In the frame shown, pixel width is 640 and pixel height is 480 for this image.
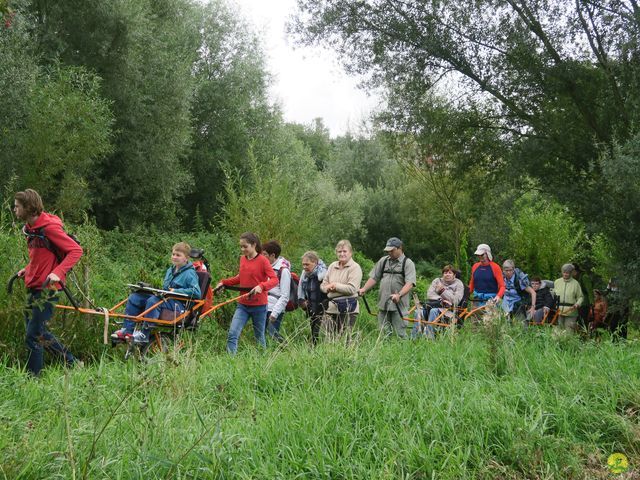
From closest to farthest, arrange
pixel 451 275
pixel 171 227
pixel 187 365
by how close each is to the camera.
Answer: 1. pixel 187 365
2. pixel 451 275
3. pixel 171 227

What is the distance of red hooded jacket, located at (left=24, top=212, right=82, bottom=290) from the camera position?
21.4ft

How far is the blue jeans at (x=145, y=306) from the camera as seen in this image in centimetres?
731

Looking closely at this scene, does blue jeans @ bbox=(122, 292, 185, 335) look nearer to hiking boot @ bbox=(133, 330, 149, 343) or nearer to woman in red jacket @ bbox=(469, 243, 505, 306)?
hiking boot @ bbox=(133, 330, 149, 343)

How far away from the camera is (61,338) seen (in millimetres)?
7711

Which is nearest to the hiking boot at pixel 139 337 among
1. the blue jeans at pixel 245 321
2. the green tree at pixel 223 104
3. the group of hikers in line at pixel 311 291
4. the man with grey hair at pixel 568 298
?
the group of hikers in line at pixel 311 291

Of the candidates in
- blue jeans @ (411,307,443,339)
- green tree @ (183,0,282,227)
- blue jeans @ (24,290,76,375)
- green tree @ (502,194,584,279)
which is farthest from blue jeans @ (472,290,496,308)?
green tree @ (183,0,282,227)

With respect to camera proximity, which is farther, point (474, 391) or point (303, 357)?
point (303, 357)

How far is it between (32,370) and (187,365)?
1.86 metres

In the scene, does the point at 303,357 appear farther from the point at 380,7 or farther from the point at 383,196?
the point at 383,196

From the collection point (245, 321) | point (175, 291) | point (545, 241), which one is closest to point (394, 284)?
point (245, 321)

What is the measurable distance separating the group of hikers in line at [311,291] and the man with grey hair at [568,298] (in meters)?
0.02

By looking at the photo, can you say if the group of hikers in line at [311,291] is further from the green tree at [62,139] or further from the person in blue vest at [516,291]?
the green tree at [62,139]

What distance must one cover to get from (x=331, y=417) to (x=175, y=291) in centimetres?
346

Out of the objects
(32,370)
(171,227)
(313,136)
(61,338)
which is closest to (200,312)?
(61,338)
